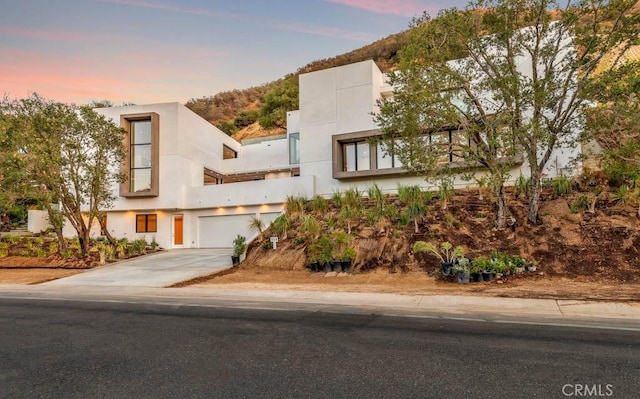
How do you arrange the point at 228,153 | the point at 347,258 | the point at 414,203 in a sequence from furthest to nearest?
the point at 228,153
the point at 414,203
the point at 347,258

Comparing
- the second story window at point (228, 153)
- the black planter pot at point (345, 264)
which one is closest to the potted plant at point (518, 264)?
the black planter pot at point (345, 264)

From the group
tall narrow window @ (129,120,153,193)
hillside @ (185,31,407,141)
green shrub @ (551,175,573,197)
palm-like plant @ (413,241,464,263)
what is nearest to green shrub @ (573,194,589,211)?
green shrub @ (551,175,573,197)

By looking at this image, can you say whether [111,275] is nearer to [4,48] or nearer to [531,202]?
[4,48]

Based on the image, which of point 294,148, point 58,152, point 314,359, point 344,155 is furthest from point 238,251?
point 294,148

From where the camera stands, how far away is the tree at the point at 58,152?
16.7 meters

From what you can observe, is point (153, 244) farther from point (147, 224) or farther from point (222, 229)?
point (222, 229)

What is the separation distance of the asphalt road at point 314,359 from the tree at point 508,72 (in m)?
7.52

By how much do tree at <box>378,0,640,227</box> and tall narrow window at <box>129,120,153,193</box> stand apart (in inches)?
727

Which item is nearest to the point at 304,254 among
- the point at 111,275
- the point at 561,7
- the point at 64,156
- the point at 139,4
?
the point at 111,275

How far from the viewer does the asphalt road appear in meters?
3.45

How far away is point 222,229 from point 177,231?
3.28 metres

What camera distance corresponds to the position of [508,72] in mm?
11953

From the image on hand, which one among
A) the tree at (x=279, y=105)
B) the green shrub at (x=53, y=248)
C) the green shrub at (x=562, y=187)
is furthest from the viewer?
the tree at (x=279, y=105)

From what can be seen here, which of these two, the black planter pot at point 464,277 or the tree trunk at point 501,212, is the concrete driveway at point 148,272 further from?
the tree trunk at point 501,212
